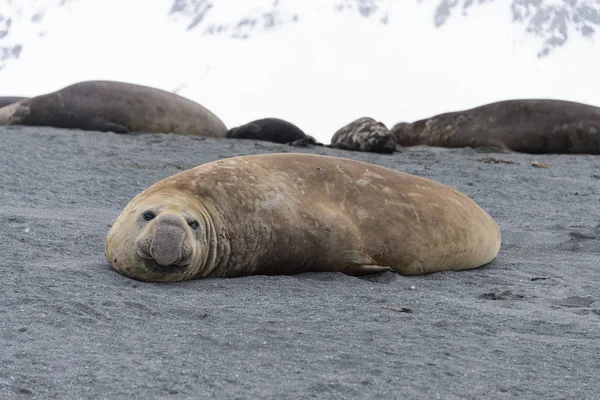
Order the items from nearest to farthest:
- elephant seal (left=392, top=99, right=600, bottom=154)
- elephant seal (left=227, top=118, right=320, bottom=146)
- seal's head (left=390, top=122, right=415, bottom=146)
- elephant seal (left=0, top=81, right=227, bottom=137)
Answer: elephant seal (left=0, top=81, right=227, bottom=137) < elephant seal (left=392, top=99, right=600, bottom=154) < elephant seal (left=227, top=118, right=320, bottom=146) < seal's head (left=390, top=122, right=415, bottom=146)

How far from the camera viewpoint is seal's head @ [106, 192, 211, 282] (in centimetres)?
368

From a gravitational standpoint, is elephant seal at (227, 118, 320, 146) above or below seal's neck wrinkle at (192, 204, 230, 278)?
above

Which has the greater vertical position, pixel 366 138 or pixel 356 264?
pixel 366 138

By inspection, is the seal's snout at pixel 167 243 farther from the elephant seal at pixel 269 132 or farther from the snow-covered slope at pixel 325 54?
the snow-covered slope at pixel 325 54

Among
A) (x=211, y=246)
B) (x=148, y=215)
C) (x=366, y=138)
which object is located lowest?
(x=211, y=246)

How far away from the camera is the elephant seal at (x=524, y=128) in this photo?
10.4 metres

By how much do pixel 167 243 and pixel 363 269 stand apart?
37.0 inches

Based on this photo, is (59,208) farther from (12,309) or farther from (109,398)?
(109,398)

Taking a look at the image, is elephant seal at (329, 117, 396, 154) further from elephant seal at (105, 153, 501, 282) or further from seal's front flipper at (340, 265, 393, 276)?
seal's front flipper at (340, 265, 393, 276)

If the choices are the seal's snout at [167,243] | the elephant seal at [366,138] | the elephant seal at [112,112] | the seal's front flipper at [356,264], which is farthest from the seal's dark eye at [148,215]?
the elephant seal at [112,112]

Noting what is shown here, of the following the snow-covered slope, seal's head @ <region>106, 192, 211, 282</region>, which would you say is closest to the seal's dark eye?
seal's head @ <region>106, 192, 211, 282</region>

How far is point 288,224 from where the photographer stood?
4.12 m

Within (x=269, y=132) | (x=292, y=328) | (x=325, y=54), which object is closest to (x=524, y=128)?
(x=269, y=132)

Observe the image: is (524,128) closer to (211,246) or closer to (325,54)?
(211,246)
